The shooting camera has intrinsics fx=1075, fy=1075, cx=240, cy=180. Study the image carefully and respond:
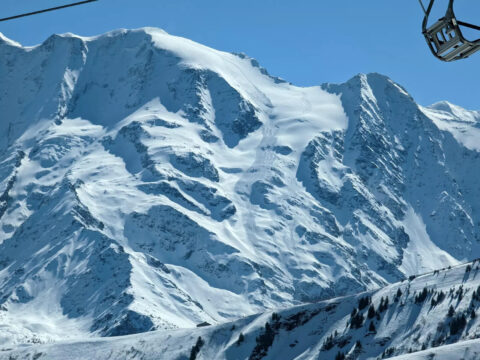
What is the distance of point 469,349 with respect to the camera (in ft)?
570

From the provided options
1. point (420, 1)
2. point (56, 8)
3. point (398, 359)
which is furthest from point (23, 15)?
point (398, 359)

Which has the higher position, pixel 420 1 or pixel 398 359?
pixel 398 359

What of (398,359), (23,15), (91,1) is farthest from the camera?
(398,359)

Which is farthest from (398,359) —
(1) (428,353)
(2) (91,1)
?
(2) (91,1)

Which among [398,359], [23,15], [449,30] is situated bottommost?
[23,15]

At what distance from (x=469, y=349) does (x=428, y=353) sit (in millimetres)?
6851

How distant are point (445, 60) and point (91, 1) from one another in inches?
331

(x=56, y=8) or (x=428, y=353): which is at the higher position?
(x=428, y=353)

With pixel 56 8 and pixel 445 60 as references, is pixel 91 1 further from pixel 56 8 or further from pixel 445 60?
pixel 445 60

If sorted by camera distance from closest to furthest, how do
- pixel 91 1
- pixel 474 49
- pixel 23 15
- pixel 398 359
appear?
pixel 474 49 < pixel 23 15 < pixel 91 1 < pixel 398 359

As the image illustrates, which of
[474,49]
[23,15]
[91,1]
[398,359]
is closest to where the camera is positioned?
[474,49]

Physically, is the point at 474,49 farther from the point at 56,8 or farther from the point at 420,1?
the point at 56,8

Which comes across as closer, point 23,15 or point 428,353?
point 23,15

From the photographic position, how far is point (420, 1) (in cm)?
2212
